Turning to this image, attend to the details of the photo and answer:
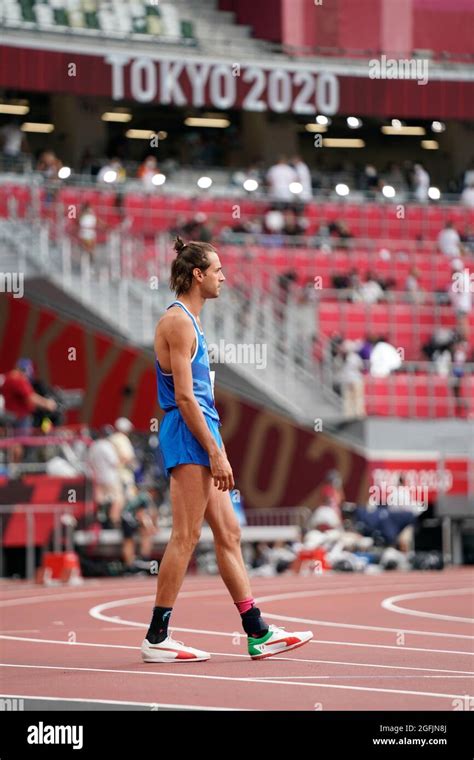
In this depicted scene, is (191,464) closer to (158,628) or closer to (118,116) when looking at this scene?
(158,628)

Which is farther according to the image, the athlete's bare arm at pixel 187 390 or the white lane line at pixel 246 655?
→ the athlete's bare arm at pixel 187 390

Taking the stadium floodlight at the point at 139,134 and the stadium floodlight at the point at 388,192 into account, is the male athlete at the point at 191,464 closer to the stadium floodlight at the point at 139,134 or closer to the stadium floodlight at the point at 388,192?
the stadium floodlight at the point at 388,192

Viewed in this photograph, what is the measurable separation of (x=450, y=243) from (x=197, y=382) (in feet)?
94.4

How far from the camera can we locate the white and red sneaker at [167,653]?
9664 mm

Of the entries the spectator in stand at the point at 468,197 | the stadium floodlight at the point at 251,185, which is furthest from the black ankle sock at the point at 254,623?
the spectator in stand at the point at 468,197

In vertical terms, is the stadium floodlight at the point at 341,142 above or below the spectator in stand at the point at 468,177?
Answer: above

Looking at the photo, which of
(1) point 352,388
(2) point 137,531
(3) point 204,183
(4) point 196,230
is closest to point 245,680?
(2) point 137,531

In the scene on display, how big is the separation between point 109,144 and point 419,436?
17.1 m

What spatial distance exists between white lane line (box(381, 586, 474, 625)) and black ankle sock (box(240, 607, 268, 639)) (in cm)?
355

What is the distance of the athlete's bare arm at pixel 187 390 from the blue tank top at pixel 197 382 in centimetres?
10

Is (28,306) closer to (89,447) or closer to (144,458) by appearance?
(144,458)

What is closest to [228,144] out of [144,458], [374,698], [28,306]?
[28,306]

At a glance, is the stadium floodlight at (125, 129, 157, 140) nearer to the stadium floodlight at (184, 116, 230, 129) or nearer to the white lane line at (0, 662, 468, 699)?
the stadium floodlight at (184, 116, 230, 129)

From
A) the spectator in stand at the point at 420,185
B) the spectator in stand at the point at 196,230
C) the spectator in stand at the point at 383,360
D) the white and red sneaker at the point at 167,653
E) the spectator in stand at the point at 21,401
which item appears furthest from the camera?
the spectator in stand at the point at 420,185
